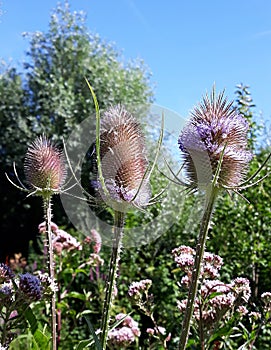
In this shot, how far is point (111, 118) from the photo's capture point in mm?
1396

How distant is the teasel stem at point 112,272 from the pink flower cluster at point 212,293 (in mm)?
314

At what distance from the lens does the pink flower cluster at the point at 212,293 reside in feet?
4.98

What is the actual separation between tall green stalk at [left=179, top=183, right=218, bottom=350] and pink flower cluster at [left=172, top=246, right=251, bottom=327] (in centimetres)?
33

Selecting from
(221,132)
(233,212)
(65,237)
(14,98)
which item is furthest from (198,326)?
(14,98)

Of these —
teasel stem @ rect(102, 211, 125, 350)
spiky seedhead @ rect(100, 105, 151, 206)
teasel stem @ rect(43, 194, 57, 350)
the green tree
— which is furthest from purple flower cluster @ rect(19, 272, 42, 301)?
the green tree

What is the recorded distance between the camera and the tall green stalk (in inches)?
45.0

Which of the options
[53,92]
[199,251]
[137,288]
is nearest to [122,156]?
[199,251]

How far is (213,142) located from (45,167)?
2.08 feet

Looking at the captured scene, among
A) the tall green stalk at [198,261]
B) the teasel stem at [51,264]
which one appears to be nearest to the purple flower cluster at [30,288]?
the teasel stem at [51,264]

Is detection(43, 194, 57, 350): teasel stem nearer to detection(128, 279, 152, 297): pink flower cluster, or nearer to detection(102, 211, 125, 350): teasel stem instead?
detection(102, 211, 125, 350): teasel stem

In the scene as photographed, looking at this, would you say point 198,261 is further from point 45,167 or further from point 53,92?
point 53,92

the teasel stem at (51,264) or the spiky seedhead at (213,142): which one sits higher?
the spiky seedhead at (213,142)

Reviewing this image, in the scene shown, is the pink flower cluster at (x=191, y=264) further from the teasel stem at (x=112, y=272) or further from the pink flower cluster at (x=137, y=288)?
the teasel stem at (x=112, y=272)

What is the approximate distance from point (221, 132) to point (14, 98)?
7.73 metres
